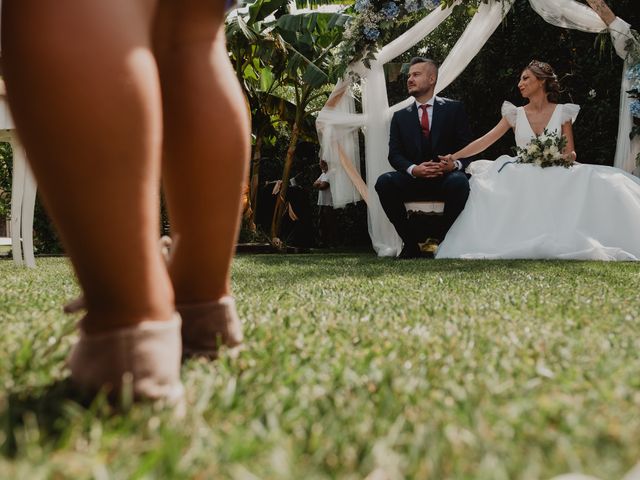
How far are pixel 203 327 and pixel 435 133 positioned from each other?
5348 millimetres

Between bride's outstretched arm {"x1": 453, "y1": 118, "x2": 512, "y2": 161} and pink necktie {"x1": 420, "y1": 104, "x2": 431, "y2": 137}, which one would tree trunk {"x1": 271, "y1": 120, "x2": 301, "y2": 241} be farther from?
bride's outstretched arm {"x1": 453, "y1": 118, "x2": 512, "y2": 161}

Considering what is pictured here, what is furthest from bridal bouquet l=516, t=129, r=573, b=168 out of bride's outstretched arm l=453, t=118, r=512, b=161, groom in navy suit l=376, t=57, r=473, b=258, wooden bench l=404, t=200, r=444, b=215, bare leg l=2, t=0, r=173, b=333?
bare leg l=2, t=0, r=173, b=333

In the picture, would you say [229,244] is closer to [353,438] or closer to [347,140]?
[353,438]

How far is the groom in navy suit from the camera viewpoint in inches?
221

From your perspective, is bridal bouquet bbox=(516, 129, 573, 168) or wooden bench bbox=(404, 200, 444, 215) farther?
wooden bench bbox=(404, 200, 444, 215)

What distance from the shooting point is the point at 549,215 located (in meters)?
5.20

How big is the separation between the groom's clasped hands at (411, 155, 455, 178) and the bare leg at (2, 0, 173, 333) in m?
5.07

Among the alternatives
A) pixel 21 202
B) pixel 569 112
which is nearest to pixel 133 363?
pixel 21 202

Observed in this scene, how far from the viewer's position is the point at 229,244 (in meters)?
0.97

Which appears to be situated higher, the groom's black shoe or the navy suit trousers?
the navy suit trousers

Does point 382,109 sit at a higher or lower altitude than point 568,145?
higher

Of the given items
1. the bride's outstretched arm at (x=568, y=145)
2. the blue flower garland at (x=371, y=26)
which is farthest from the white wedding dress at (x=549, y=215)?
the blue flower garland at (x=371, y=26)

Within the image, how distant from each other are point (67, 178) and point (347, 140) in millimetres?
6390

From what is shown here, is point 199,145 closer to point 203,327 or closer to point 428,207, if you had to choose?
point 203,327
